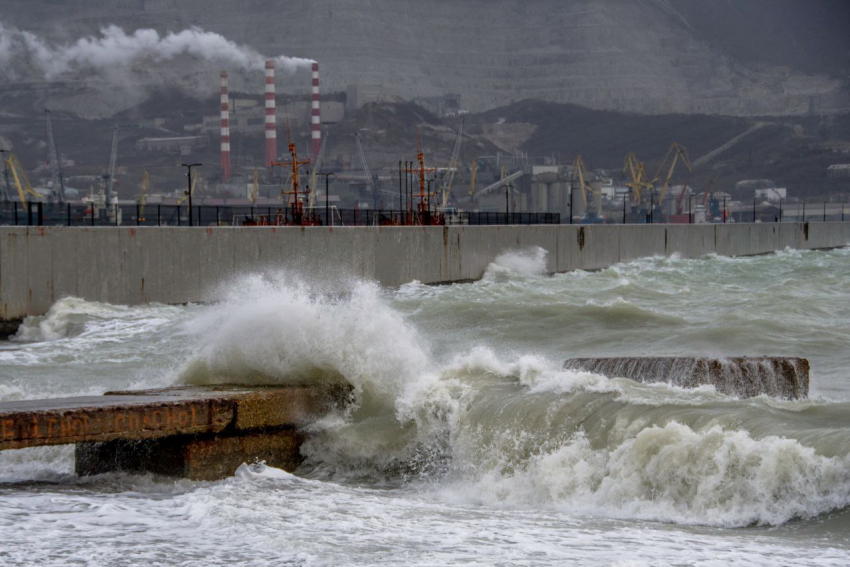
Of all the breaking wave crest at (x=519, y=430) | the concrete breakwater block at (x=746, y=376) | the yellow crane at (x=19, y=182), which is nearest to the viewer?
the breaking wave crest at (x=519, y=430)

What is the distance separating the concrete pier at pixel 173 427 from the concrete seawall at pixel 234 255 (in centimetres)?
1504

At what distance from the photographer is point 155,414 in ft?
30.1

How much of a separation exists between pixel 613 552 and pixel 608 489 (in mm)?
1527

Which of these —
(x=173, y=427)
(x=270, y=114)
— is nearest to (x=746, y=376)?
(x=173, y=427)

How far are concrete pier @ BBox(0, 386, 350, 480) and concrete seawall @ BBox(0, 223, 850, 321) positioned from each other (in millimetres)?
15039

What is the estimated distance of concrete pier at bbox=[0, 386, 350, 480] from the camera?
8.73 metres

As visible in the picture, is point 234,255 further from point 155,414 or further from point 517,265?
point 155,414

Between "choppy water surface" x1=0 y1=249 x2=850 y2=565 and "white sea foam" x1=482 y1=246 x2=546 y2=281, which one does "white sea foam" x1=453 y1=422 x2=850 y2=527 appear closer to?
"choppy water surface" x1=0 y1=249 x2=850 y2=565

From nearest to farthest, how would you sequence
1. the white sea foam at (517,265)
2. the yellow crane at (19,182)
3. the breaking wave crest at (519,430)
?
the breaking wave crest at (519,430) → the white sea foam at (517,265) → the yellow crane at (19,182)

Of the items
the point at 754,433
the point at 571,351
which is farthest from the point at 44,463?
the point at 571,351

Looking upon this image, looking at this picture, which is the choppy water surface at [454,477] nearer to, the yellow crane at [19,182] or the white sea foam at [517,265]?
the white sea foam at [517,265]

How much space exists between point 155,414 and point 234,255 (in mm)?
22038

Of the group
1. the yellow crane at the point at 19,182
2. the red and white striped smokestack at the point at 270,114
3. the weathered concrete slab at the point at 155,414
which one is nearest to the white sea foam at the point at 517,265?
the weathered concrete slab at the point at 155,414

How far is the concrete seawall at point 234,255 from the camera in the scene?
24.8 m
